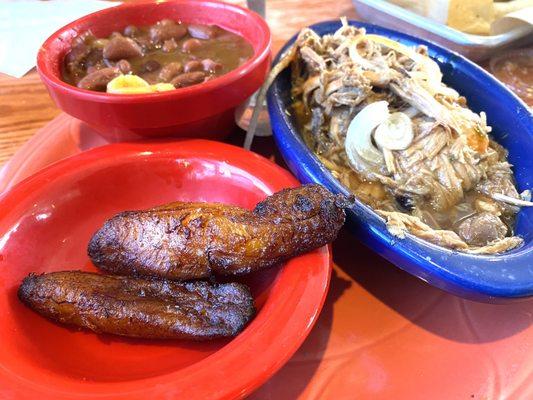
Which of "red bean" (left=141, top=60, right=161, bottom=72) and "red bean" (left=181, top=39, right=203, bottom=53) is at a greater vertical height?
"red bean" (left=181, top=39, right=203, bottom=53)

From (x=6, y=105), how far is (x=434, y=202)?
1892mm

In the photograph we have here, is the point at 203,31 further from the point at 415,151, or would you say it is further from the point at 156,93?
the point at 415,151

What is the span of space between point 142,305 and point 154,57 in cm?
116

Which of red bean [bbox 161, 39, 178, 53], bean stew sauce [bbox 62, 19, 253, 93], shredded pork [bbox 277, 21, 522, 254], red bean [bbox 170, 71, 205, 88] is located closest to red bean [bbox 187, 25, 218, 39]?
bean stew sauce [bbox 62, 19, 253, 93]

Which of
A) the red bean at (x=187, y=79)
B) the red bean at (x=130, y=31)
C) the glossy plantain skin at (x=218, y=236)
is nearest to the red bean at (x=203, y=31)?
the red bean at (x=130, y=31)

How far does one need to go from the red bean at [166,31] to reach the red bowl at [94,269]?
0.62 meters

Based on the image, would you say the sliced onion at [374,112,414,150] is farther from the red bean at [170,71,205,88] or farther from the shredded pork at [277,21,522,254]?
the red bean at [170,71,205,88]

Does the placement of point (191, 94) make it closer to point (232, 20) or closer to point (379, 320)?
point (232, 20)

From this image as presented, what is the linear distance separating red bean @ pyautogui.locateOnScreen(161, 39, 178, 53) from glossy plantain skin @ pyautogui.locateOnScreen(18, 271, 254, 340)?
109 centimetres

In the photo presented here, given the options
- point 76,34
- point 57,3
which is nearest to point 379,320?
point 76,34

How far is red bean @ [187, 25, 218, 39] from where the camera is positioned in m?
1.98

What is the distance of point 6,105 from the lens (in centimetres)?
211

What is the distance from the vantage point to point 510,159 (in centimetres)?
159

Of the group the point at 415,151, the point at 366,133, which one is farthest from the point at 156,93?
the point at 415,151
